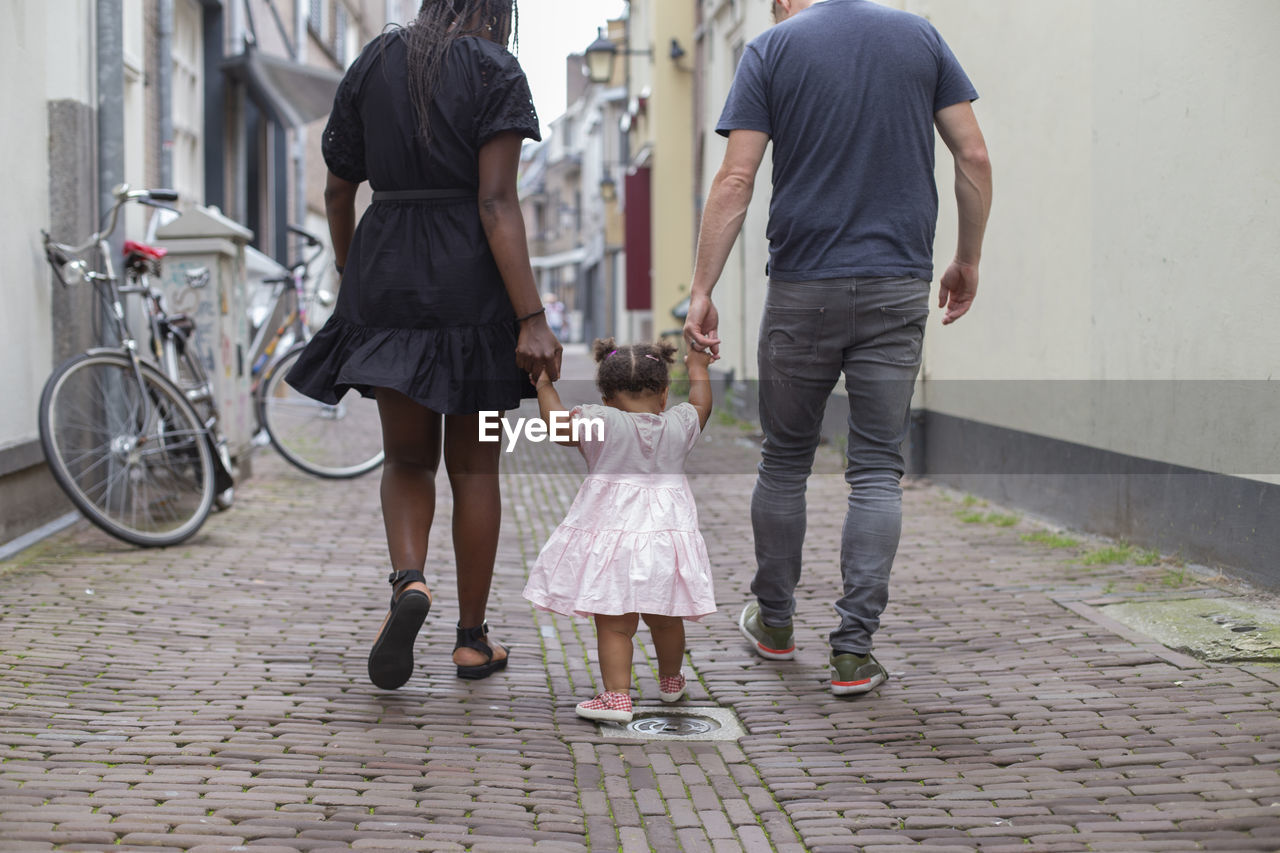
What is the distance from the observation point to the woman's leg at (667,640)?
336 cm

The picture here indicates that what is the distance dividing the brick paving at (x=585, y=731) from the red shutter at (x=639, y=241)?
49.4 feet

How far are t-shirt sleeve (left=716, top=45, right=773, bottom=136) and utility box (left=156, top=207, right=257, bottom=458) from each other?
4350 millimetres

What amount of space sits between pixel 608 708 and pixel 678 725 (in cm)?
18

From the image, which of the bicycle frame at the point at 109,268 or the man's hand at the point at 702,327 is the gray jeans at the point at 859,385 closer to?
the man's hand at the point at 702,327

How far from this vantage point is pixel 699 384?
10.9 feet

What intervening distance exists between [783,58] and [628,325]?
24.2 meters

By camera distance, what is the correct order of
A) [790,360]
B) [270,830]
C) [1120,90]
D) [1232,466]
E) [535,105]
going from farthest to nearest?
[1120,90] → [1232,466] → [790,360] → [535,105] → [270,830]

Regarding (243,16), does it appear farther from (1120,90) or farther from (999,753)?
(999,753)

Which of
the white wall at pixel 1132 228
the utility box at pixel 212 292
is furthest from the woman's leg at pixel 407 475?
the utility box at pixel 212 292

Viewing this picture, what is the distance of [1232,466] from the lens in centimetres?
464

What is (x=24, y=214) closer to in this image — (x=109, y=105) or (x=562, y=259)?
(x=109, y=105)

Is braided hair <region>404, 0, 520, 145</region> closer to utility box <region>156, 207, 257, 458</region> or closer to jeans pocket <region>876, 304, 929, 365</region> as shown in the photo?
jeans pocket <region>876, 304, 929, 365</region>

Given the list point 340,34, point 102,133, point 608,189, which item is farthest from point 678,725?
point 608,189

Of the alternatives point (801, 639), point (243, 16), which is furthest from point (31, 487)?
point (243, 16)
